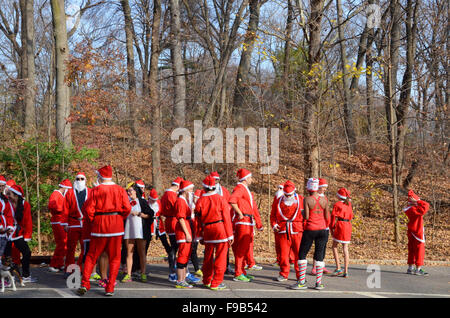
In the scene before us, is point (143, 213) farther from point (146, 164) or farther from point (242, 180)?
point (146, 164)

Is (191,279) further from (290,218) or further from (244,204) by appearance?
(290,218)

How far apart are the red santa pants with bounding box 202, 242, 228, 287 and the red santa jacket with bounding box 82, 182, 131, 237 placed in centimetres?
166

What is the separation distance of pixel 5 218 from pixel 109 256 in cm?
229

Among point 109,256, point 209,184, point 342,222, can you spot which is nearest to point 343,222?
point 342,222

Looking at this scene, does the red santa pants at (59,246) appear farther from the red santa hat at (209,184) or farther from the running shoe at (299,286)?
the running shoe at (299,286)

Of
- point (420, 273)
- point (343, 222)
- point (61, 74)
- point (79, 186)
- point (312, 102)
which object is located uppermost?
point (61, 74)

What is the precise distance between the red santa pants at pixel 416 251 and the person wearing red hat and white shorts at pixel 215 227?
15.6 feet

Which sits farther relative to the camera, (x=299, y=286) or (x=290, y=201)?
(x=290, y=201)

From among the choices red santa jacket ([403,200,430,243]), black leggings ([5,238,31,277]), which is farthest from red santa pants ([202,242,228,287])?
red santa jacket ([403,200,430,243])

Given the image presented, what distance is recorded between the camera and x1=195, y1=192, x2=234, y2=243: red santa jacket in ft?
26.9

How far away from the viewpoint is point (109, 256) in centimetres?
759
